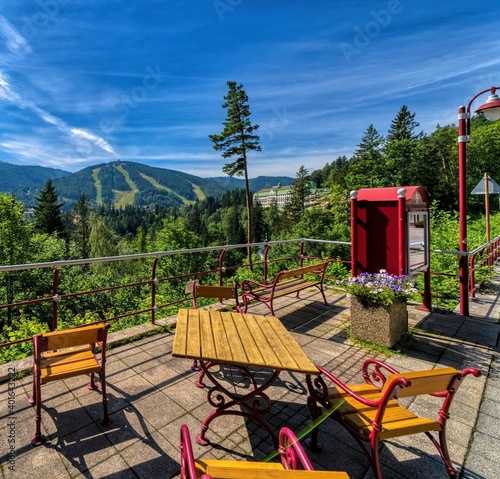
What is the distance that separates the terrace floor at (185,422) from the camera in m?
1.98

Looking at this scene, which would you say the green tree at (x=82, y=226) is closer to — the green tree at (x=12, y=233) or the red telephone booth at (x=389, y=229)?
the green tree at (x=12, y=233)

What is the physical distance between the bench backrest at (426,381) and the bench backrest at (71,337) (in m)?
1.98

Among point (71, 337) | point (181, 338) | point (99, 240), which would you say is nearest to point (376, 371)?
point (181, 338)

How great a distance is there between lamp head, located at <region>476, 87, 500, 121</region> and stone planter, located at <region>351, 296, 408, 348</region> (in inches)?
110

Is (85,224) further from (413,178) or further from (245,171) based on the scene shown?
(413,178)

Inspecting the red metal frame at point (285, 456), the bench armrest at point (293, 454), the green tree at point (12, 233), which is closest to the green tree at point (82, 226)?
the green tree at point (12, 233)

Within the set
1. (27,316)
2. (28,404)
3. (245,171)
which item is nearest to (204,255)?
(245,171)

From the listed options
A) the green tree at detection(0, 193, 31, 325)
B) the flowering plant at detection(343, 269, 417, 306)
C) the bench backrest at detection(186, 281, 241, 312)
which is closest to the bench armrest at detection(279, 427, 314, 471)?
the bench backrest at detection(186, 281, 241, 312)

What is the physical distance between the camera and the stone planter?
3713 mm

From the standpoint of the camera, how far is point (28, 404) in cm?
261

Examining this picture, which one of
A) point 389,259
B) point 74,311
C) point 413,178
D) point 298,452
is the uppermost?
point 413,178

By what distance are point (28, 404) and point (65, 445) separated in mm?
745

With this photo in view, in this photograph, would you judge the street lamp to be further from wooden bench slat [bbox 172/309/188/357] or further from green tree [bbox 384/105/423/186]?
green tree [bbox 384/105/423/186]

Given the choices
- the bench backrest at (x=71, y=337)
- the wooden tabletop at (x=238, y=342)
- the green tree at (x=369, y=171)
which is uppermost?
the green tree at (x=369, y=171)
